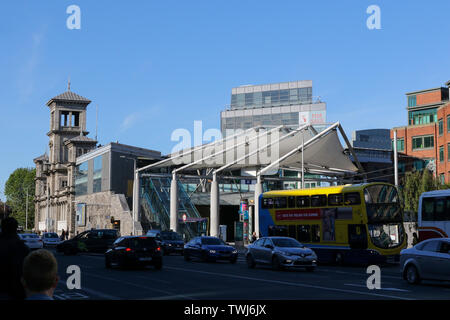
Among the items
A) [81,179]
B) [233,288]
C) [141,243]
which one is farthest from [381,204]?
[81,179]

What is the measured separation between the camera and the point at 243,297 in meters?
14.5

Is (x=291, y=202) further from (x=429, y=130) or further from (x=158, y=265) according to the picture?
(x=429, y=130)

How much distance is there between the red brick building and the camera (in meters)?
62.7

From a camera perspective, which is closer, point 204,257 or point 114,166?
point 204,257

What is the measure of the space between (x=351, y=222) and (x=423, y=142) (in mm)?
48189

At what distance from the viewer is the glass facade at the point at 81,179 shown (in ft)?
324

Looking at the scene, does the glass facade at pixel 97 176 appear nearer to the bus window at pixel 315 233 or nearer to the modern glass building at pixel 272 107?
the modern glass building at pixel 272 107

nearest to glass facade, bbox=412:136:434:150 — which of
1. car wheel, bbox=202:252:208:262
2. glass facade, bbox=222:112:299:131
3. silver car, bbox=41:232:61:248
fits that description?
silver car, bbox=41:232:61:248

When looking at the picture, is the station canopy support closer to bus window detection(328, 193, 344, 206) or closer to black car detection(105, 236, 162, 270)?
bus window detection(328, 193, 344, 206)

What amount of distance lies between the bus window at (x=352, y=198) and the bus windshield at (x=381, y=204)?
1.24 ft

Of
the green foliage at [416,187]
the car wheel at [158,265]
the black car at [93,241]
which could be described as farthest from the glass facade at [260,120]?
the car wheel at [158,265]

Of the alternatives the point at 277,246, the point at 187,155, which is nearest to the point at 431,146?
the point at 187,155

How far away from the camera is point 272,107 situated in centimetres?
12975
